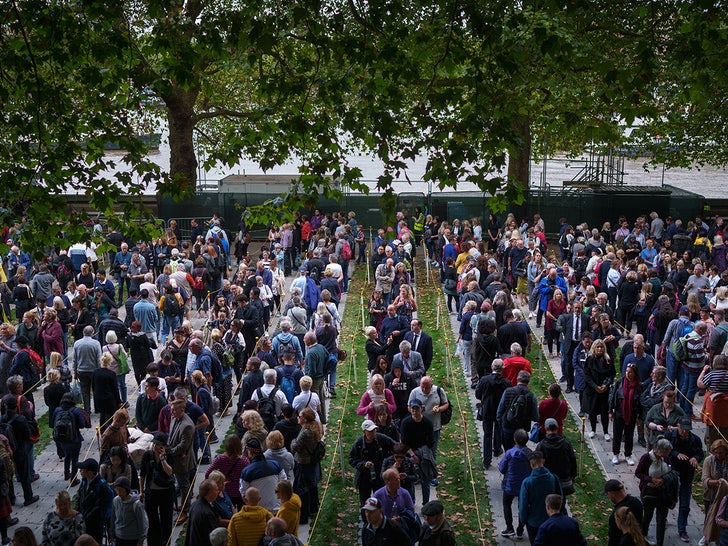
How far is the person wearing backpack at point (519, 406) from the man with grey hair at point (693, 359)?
3.56 metres

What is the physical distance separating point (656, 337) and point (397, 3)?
964 cm

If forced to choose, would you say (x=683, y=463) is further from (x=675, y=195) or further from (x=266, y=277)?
(x=675, y=195)

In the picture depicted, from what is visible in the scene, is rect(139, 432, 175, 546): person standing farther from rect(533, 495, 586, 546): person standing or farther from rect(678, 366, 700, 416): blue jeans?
rect(678, 366, 700, 416): blue jeans

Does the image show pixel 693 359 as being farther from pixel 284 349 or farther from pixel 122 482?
pixel 122 482

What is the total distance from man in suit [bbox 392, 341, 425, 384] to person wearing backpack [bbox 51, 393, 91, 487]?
444cm

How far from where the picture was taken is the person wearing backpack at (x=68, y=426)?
1292 cm

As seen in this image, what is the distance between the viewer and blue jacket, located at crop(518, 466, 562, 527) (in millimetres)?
10820

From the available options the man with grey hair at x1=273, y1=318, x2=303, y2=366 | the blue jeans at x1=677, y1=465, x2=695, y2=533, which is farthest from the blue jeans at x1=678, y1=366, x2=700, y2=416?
the man with grey hair at x1=273, y1=318, x2=303, y2=366

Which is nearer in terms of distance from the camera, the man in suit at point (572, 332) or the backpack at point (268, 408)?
the backpack at point (268, 408)

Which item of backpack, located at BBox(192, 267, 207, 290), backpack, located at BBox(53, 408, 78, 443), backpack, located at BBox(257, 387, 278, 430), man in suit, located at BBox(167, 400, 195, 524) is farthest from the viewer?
backpack, located at BBox(192, 267, 207, 290)

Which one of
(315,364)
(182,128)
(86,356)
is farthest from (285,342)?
(182,128)

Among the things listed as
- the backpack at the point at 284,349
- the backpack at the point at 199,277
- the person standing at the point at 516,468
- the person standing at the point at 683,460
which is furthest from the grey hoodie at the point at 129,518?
the backpack at the point at 199,277

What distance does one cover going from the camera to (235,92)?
105 feet

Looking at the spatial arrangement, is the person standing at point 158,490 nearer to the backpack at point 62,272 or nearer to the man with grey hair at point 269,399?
the man with grey hair at point 269,399
